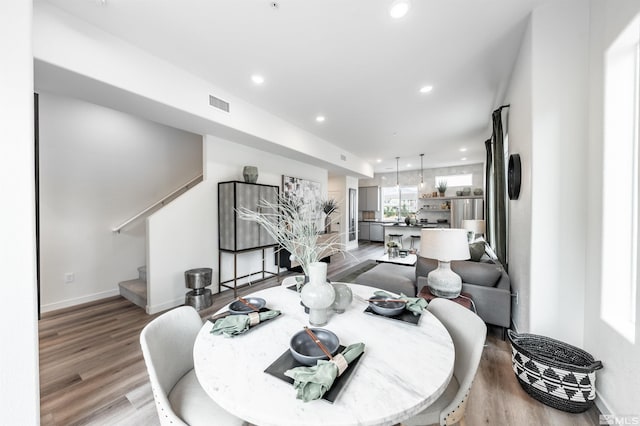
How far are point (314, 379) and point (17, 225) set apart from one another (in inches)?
65.7

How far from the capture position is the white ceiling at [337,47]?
1.87m

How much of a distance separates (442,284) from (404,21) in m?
2.33

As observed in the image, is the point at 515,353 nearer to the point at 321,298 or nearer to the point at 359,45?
the point at 321,298

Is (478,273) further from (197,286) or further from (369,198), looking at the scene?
(369,198)

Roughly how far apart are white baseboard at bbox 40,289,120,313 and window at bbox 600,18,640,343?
5.46 meters

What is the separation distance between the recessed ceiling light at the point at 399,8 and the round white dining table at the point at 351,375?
85.2 inches

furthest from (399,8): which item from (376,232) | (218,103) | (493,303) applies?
(376,232)

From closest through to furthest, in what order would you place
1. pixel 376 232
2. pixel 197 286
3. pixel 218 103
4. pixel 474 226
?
1. pixel 218 103
2. pixel 197 286
3. pixel 474 226
4. pixel 376 232

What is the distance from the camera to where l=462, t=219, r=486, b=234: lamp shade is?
5.04 m

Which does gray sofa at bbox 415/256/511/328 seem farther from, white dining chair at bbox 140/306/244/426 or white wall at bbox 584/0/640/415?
white dining chair at bbox 140/306/244/426

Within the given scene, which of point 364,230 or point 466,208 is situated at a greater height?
point 466,208

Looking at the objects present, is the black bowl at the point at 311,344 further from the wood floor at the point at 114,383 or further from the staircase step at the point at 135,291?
the staircase step at the point at 135,291

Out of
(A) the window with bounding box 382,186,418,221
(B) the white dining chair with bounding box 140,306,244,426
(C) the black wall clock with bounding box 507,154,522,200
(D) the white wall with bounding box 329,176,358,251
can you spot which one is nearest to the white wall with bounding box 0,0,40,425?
(B) the white dining chair with bounding box 140,306,244,426

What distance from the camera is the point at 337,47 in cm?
231
